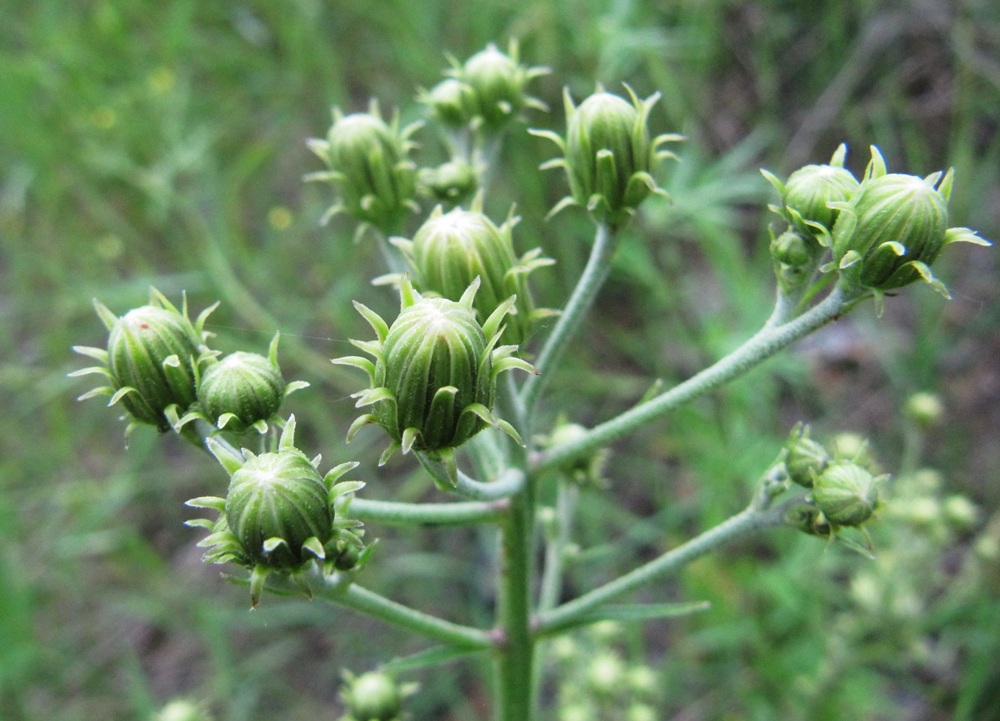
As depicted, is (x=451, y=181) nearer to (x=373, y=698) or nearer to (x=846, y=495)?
(x=846, y=495)

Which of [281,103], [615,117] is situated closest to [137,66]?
[281,103]

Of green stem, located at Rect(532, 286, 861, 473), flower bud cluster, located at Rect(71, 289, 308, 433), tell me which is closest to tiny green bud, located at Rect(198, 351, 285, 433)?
flower bud cluster, located at Rect(71, 289, 308, 433)

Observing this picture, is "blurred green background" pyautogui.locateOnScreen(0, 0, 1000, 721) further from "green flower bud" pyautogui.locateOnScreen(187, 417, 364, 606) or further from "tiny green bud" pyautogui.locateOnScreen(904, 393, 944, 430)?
"green flower bud" pyautogui.locateOnScreen(187, 417, 364, 606)

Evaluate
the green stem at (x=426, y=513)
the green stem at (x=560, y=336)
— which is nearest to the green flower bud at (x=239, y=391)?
the green stem at (x=426, y=513)

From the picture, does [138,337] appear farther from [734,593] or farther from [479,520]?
[734,593]

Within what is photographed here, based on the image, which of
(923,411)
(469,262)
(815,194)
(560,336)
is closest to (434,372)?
(469,262)

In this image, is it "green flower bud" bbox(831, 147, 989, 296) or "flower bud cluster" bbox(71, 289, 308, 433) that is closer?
"green flower bud" bbox(831, 147, 989, 296)
